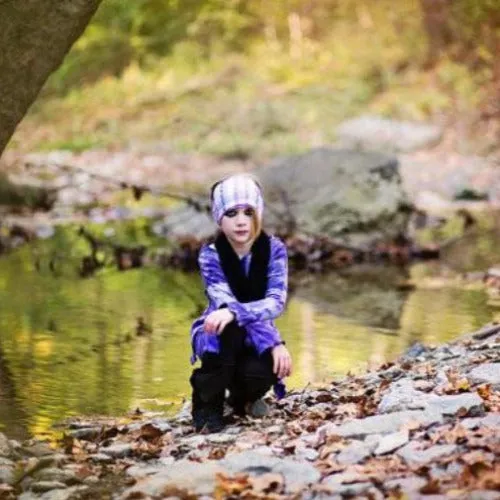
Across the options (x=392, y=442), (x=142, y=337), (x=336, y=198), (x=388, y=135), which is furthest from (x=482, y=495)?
(x=388, y=135)

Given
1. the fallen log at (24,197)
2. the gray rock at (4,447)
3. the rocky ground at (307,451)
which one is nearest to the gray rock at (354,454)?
the rocky ground at (307,451)

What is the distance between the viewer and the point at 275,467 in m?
4.53

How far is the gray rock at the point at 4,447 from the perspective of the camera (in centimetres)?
529

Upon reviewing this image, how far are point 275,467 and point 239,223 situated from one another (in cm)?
129

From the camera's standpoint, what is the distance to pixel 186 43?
29.8 meters

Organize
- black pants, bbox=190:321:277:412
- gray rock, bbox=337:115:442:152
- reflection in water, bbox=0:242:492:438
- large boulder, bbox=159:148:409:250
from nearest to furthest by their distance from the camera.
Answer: black pants, bbox=190:321:277:412 < reflection in water, bbox=0:242:492:438 < large boulder, bbox=159:148:409:250 < gray rock, bbox=337:115:442:152

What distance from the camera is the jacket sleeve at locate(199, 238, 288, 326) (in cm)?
552

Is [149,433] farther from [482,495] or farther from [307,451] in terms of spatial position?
[482,495]

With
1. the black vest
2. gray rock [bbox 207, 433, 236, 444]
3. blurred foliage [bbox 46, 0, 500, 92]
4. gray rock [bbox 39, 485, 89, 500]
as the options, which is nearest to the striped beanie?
the black vest

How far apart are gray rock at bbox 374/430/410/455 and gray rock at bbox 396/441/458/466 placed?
4cm

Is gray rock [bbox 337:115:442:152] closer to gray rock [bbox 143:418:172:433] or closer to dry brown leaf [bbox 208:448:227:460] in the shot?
gray rock [bbox 143:418:172:433]

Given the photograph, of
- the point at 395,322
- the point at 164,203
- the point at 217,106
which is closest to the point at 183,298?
the point at 395,322

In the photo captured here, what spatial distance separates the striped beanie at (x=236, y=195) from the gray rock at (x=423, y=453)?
1370mm

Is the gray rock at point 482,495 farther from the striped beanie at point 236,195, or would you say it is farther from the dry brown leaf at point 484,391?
the striped beanie at point 236,195
